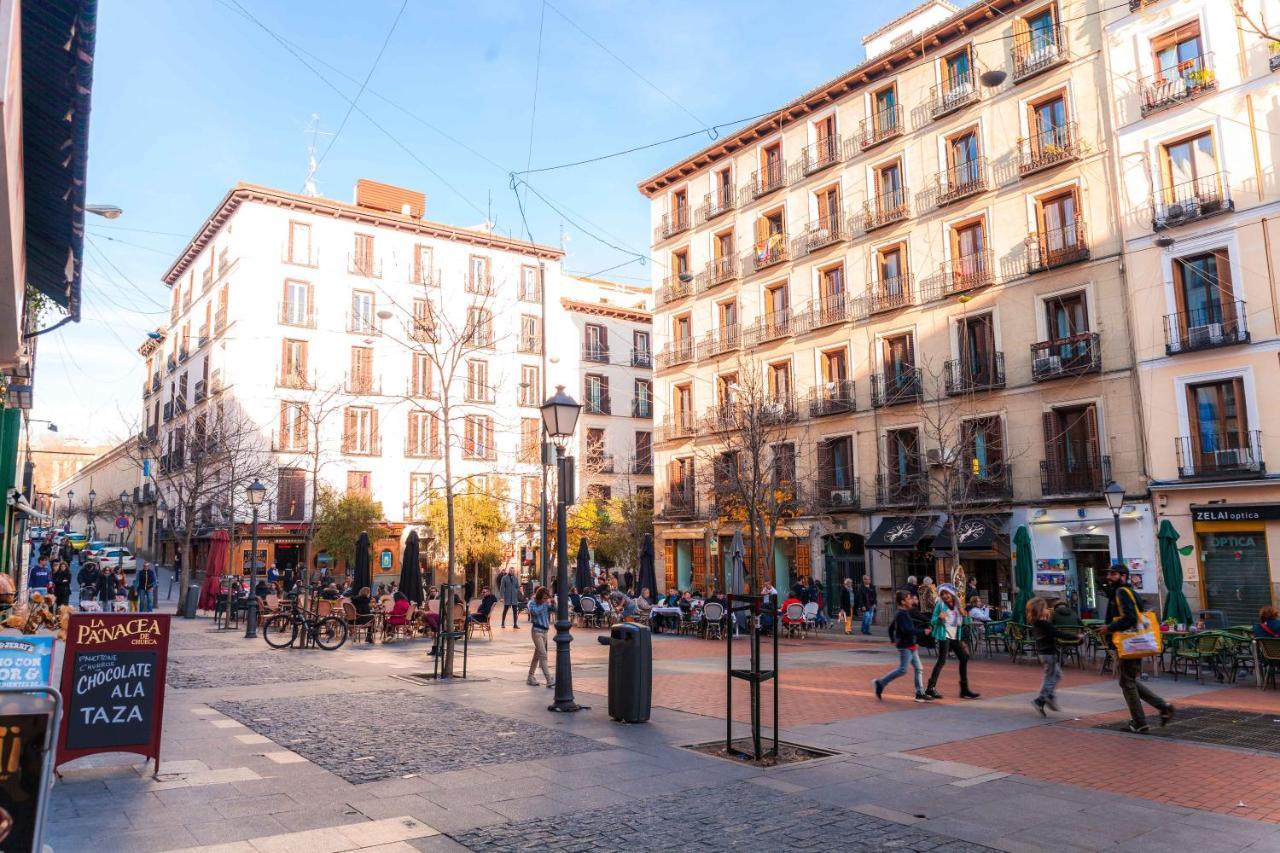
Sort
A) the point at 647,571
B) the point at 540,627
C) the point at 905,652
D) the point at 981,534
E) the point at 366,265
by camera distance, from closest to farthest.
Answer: the point at 905,652 → the point at 540,627 → the point at 647,571 → the point at 981,534 → the point at 366,265

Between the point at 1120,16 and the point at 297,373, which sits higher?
the point at 1120,16

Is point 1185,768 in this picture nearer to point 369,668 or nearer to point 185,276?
point 369,668

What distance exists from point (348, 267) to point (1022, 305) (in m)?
32.7

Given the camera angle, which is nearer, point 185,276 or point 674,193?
point 674,193

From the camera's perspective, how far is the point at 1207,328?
23438mm

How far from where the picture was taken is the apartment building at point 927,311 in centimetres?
2638

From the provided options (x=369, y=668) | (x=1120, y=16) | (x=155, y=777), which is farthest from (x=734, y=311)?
(x=155, y=777)

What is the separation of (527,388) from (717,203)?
16.7 metres

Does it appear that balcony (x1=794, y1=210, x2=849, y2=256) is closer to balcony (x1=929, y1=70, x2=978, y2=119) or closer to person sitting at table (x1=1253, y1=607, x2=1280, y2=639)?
balcony (x1=929, y1=70, x2=978, y2=119)

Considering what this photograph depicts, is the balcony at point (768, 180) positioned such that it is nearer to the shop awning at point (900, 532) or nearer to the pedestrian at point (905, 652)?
the shop awning at point (900, 532)

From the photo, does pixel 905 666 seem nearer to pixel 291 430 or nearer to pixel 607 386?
pixel 291 430

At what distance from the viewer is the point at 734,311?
3878 centimetres

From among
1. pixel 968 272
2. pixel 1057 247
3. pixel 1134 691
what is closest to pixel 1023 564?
pixel 1057 247

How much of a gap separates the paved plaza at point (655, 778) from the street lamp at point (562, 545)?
14.9 inches
